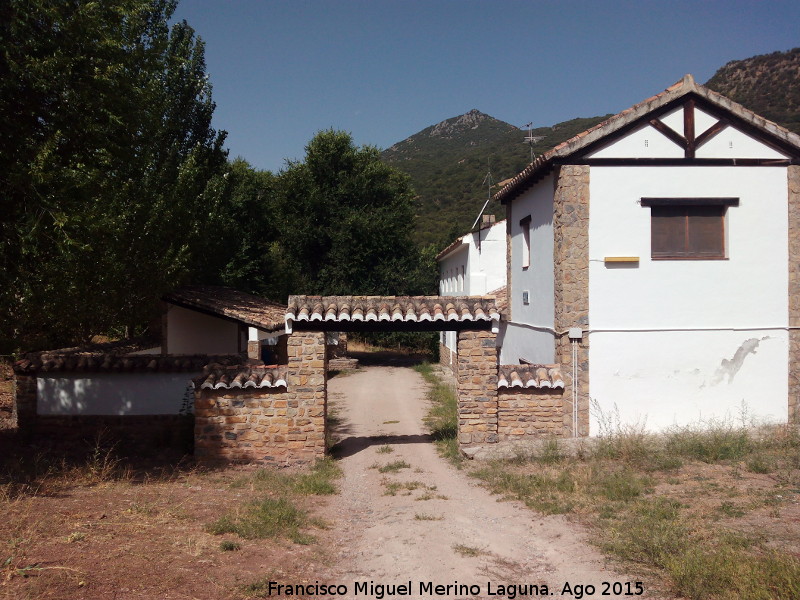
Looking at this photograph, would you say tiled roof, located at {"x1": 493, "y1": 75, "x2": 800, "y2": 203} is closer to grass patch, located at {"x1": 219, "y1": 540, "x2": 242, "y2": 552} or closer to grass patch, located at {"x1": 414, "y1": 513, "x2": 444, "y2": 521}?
grass patch, located at {"x1": 414, "y1": 513, "x2": 444, "y2": 521}

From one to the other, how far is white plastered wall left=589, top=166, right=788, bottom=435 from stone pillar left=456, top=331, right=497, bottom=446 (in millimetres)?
1781

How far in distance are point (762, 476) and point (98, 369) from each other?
1110 cm

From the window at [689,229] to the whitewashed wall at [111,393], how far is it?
8.84 m

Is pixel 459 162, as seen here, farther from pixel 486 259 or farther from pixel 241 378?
pixel 241 378

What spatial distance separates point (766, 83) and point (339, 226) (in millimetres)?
36571

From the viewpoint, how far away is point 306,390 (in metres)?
10.4

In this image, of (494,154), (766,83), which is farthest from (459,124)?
(766,83)

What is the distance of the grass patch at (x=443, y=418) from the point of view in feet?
37.1

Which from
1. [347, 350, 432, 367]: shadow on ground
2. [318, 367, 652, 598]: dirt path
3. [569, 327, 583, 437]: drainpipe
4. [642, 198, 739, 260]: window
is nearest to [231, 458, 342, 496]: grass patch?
[318, 367, 652, 598]: dirt path

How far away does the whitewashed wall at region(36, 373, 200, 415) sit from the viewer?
38.1 feet

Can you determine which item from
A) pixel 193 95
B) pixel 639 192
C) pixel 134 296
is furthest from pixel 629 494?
pixel 193 95

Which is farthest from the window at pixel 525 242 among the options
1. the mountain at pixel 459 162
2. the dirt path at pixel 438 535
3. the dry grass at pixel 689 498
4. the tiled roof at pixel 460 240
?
the mountain at pixel 459 162

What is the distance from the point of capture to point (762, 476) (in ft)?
29.2

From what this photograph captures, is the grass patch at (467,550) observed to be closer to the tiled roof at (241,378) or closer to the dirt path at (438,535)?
the dirt path at (438,535)
